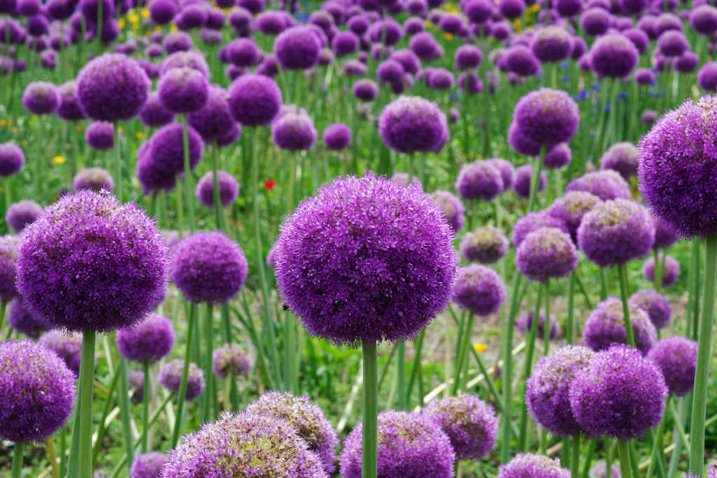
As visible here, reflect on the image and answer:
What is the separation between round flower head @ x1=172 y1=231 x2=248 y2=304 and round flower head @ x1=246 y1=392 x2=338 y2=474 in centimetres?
110

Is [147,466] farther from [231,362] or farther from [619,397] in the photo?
[619,397]

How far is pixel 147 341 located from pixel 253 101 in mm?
1402

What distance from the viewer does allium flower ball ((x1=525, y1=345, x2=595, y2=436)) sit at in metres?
2.18

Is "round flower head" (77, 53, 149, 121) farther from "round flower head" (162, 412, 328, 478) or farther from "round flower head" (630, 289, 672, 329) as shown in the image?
"round flower head" (162, 412, 328, 478)

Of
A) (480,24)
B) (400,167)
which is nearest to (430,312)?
(400,167)

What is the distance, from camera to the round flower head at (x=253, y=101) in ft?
12.9

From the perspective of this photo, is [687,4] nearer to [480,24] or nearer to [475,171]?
[480,24]

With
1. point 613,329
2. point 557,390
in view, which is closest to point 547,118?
point 613,329

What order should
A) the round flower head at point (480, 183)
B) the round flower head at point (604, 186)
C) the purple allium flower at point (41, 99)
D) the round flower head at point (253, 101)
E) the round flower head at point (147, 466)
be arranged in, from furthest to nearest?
the purple allium flower at point (41, 99) < the round flower head at point (480, 183) < the round flower head at point (253, 101) < the round flower head at point (604, 186) < the round flower head at point (147, 466)

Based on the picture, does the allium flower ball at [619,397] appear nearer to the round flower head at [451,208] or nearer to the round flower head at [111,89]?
the round flower head at [451,208]

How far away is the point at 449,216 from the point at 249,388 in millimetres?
1743

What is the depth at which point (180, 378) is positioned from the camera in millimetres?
3529

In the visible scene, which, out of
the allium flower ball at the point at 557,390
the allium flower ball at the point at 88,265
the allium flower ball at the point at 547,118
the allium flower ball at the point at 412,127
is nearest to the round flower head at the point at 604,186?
the allium flower ball at the point at 547,118

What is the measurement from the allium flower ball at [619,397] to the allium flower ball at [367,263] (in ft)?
1.95
